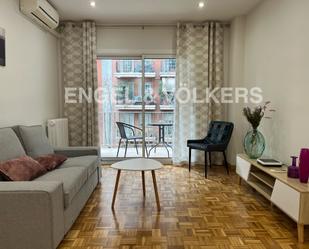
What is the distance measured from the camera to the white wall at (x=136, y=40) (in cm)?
534

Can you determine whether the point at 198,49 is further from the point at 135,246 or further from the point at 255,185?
the point at 135,246

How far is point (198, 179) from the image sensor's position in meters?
4.47

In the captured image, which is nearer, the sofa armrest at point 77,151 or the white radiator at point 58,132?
the sofa armrest at point 77,151

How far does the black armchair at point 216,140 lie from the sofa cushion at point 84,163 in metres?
1.74

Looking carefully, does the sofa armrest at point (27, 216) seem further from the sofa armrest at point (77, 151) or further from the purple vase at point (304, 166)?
the purple vase at point (304, 166)

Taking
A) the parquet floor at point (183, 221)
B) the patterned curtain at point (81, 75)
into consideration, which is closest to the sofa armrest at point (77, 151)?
the parquet floor at point (183, 221)

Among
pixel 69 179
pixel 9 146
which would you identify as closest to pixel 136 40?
pixel 9 146

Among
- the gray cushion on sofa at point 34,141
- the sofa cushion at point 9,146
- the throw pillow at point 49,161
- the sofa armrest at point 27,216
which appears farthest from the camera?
the gray cushion on sofa at point 34,141

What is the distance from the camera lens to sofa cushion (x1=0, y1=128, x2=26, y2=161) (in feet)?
8.94

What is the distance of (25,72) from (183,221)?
280cm

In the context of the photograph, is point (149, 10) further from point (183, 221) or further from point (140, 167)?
point (183, 221)

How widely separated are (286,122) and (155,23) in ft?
9.94

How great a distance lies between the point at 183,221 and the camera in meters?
2.88

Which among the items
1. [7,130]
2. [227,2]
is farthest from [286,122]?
[7,130]
